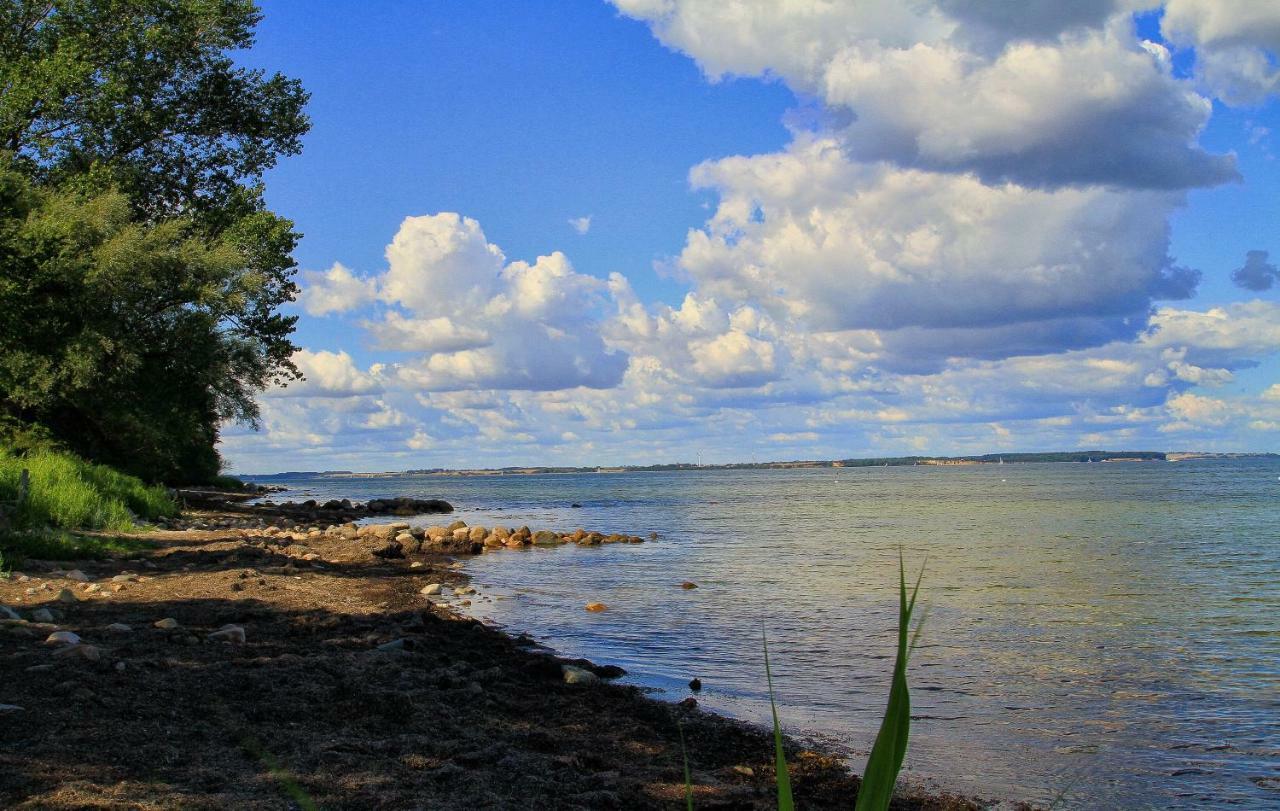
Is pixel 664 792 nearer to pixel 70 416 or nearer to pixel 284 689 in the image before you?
pixel 284 689

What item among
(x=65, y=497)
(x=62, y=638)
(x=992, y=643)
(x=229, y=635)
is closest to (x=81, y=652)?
(x=62, y=638)

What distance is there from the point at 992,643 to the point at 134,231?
24.5 metres

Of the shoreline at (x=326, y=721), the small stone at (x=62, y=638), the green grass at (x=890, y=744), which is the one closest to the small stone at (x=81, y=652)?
the shoreline at (x=326, y=721)

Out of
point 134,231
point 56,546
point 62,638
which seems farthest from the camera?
point 134,231

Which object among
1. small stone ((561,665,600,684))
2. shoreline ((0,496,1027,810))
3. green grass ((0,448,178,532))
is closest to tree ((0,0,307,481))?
green grass ((0,448,178,532))

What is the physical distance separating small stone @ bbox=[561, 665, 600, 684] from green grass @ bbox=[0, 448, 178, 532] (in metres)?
10.2

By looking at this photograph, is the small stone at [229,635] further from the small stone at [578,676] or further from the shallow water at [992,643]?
the shallow water at [992,643]

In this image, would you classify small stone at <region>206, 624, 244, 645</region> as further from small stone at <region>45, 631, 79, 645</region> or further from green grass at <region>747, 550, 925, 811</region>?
green grass at <region>747, 550, 925, 811</region>

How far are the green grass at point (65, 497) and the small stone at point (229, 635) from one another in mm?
7511

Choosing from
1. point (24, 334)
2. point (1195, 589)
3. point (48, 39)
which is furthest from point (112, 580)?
point (48, 39)

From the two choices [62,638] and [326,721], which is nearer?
[326,721]

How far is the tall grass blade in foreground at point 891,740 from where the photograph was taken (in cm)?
126

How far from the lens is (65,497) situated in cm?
1827

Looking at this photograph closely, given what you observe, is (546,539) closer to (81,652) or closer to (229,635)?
(229,635)
